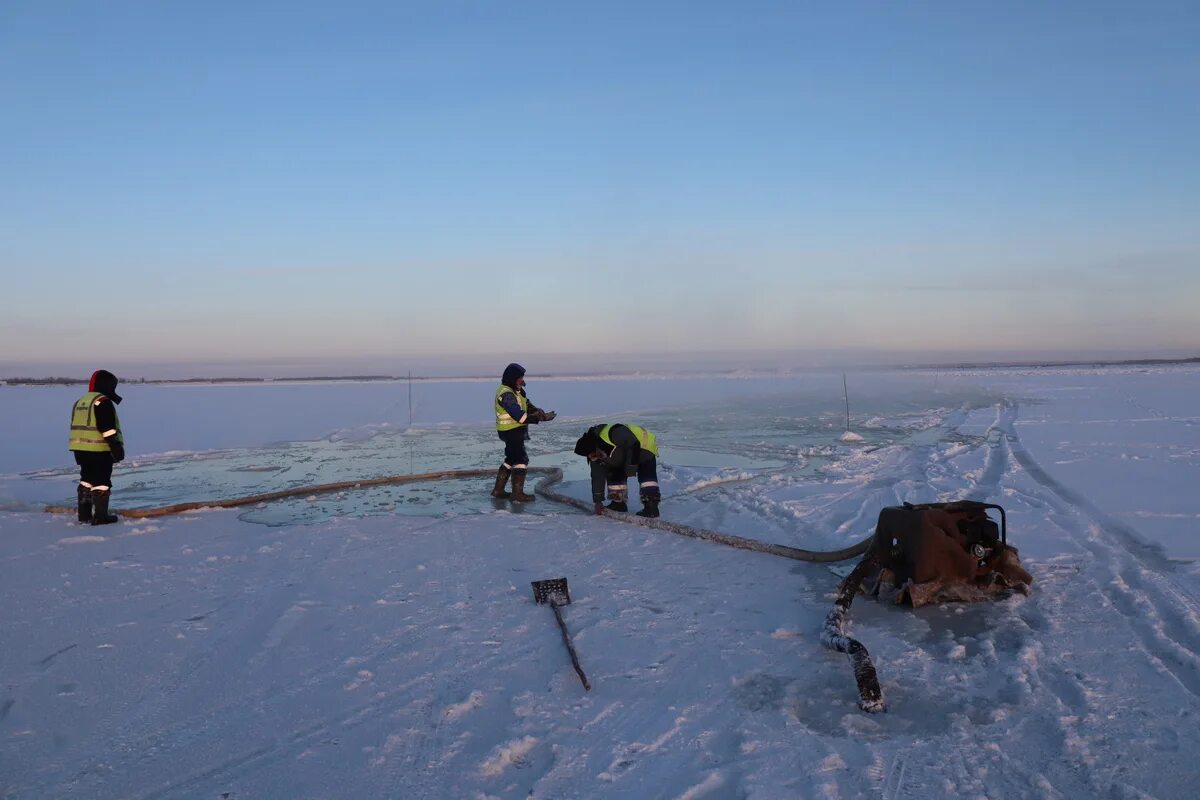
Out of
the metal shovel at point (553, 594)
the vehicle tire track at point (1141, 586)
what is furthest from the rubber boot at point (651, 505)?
the vehicle tire track at point (1141, 586)

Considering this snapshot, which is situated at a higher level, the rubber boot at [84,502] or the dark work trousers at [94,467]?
the dark work trousers at [94,467]

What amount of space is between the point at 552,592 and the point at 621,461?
3.23 metres

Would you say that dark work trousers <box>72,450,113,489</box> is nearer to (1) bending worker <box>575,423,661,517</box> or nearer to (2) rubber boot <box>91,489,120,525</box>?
(2) rubber boot <box>91,489,120,525</box>

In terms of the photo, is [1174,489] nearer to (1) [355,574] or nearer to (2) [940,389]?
(1) [355,574]

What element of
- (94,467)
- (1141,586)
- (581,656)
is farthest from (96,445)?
(1141,586)

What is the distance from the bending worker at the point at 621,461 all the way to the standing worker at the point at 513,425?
3.60 feet

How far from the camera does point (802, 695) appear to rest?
12.5ft

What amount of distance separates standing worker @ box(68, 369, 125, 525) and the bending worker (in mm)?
4796

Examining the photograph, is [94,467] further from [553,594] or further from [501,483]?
[553,594]

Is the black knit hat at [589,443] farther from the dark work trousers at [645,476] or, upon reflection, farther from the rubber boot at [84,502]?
the rubber boot at [84,502]

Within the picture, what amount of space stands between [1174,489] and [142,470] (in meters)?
14.5

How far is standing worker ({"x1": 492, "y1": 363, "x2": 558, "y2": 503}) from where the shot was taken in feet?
30.5

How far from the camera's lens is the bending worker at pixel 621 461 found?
8289 millimetres

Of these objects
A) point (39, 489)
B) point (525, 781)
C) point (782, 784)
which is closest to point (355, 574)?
point (525, 781)
